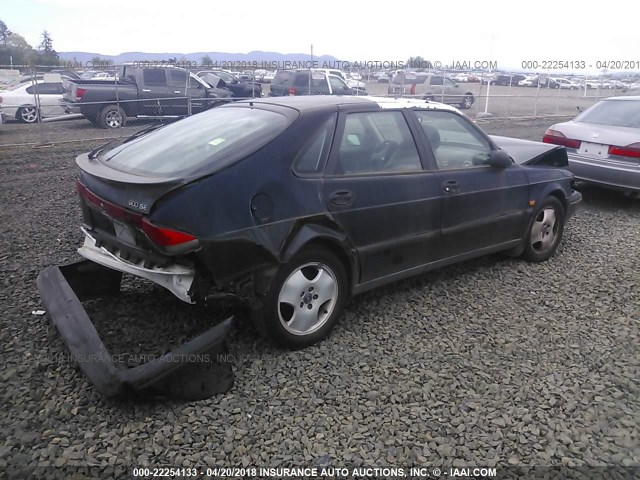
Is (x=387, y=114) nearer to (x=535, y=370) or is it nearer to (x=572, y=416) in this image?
(x=535, y=370)

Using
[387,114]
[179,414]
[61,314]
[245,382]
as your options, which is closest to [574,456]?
[245,382]

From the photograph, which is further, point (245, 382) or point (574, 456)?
point (245, 382)

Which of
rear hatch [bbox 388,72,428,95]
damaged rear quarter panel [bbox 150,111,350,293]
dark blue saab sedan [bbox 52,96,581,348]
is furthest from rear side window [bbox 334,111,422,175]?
rear hatch [bbox 388,72,428,95]

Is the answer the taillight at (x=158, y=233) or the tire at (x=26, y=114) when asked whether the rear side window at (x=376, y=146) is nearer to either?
the taillight at (x=158, y=233)

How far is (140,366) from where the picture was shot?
2.78 meters

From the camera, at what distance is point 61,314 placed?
3.21 meters

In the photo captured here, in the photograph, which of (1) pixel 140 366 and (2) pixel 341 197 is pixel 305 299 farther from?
(1) pixel 140 366

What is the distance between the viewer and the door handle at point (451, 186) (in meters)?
4.17

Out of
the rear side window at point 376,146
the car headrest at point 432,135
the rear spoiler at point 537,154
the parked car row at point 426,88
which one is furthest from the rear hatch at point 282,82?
the rear side window at point 376,146

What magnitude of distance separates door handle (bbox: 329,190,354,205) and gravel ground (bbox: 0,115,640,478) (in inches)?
36.8

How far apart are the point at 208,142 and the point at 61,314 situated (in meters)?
1.40

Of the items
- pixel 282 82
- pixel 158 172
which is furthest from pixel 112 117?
pixel 158 172

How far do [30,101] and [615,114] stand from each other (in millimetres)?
14248

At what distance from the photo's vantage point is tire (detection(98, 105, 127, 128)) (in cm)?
1416
